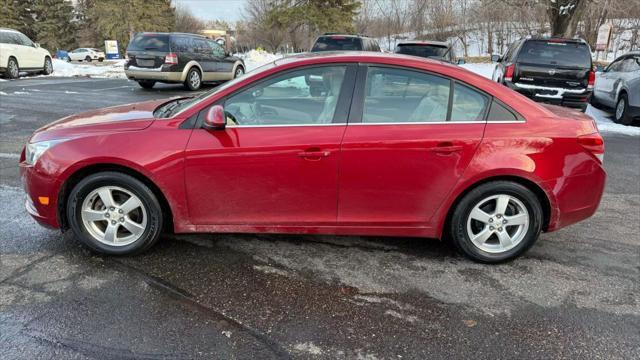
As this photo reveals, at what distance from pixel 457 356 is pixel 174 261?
2.13 meters

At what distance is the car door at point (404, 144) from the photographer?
3.32 metres

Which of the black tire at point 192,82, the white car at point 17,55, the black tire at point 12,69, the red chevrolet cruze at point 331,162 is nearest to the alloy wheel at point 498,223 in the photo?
the red chevrolet cruze at point 331,162

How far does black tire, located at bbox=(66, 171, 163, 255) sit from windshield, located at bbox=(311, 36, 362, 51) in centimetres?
1000

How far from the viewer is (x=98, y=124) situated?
3508mm

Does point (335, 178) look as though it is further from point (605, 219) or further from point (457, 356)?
point (605, 219)

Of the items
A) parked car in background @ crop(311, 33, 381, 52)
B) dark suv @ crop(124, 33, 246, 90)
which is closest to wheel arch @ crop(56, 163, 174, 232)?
parked car in background @ crop(311, 33, 381, 52)

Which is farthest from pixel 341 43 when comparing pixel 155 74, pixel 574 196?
pixel 574 196

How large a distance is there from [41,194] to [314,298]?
2.17 meters

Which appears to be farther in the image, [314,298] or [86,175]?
[86,175]

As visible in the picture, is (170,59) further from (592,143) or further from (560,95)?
(592,143)

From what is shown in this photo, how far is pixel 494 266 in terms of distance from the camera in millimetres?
3613

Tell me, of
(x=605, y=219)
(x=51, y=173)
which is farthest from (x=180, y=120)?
(x=605, y=219)

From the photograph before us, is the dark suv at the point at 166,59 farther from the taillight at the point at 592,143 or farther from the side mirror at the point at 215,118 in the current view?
the taillight at the point at 592,143

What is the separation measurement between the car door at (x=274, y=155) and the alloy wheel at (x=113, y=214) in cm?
43
